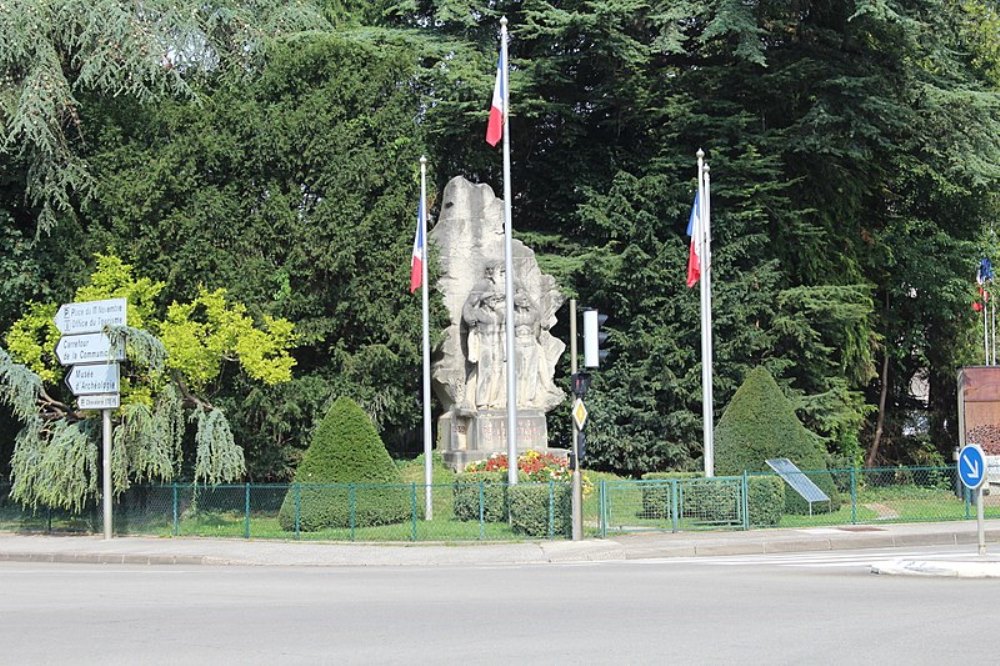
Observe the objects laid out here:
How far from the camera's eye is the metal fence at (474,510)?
27.7 metres

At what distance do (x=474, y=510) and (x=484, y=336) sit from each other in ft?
27.3

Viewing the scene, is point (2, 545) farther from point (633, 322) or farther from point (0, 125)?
point (633, 322)

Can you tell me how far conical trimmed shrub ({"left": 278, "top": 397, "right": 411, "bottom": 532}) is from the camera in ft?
95.1

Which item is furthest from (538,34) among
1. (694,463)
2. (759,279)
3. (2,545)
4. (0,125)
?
(2,545)

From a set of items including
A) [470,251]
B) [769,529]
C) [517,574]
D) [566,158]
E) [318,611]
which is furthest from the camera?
[566,158]

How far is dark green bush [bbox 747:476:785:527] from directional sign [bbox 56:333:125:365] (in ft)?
45.7

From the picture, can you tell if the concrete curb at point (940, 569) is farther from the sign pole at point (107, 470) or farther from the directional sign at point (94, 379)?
the directional sign at point (94, 379)

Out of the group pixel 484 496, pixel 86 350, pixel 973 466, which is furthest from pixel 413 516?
pixel 973 466

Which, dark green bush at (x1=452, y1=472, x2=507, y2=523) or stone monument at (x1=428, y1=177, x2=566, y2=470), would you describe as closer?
dark green bush at (x1=452, y1=472, x2=507, y2=523)

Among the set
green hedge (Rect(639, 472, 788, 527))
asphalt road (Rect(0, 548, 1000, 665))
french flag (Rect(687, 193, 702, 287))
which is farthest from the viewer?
french flag (Rect(687, 193, 702, 287))

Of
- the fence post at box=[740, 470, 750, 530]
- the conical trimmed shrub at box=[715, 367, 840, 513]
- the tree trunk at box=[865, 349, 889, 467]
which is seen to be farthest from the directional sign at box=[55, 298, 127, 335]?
the tree trunk at box=[865, 349, 889, 467]

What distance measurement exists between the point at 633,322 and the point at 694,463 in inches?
186

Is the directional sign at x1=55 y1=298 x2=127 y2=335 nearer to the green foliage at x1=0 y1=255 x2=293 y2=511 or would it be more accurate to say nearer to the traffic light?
the green foliage at x1=0 y1=255 x2=293 y2=511

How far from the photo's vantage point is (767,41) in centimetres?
4547
